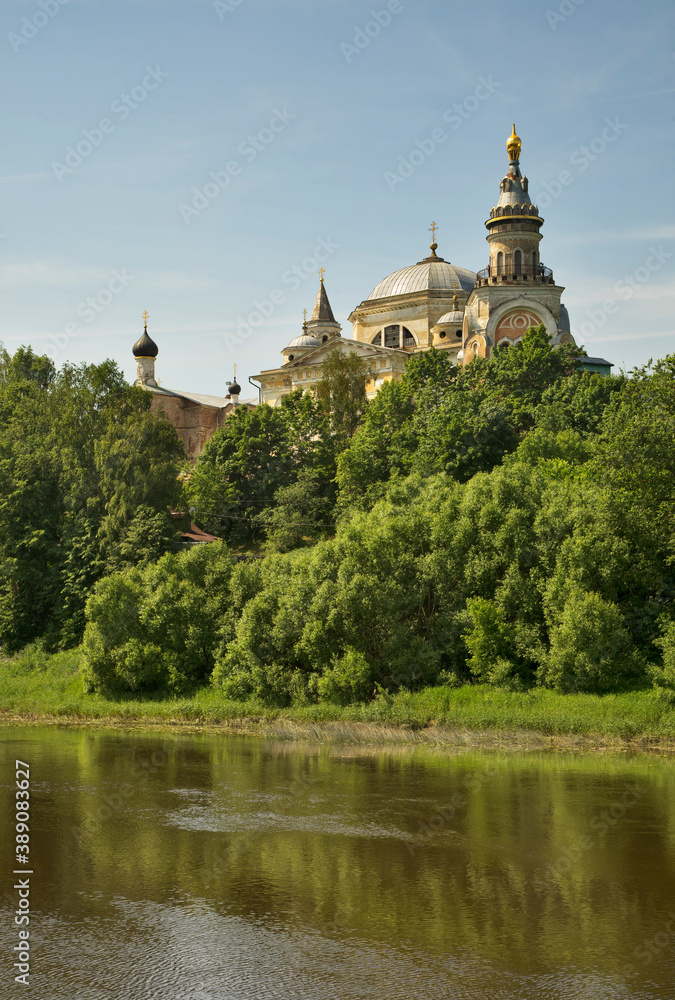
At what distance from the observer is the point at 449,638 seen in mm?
28531

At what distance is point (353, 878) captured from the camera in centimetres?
1352

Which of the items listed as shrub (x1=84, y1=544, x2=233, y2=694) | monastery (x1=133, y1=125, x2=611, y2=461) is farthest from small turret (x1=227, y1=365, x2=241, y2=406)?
shrub (x1=84, y1=544, x2=233, y2=694)

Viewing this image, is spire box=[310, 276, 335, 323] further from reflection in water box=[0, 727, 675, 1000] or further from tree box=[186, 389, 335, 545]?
reflection in water box=[0, 727, 675, 1000]

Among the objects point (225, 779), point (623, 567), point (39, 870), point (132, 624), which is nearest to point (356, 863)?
point (39, 870)

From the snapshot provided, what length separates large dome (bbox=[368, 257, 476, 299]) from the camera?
6638cm

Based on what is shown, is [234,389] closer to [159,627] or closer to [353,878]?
[159,627]

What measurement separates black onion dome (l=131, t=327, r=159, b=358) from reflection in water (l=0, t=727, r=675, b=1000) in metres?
56.6

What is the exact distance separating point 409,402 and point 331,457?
15.5 ft

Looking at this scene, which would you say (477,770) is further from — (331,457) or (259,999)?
(331,457)

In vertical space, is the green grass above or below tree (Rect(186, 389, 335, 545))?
below

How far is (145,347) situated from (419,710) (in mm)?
54586

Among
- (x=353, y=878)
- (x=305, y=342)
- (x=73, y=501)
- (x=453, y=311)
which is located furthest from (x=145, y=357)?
(x=353, y=878)

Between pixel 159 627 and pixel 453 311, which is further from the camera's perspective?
pixel 453 311

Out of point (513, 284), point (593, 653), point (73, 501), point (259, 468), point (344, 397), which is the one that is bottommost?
point (593, 653)
